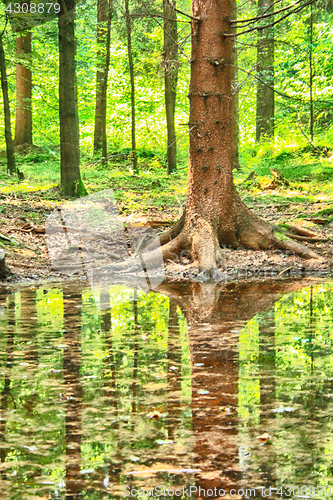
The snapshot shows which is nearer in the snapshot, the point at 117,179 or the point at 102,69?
the point at 117,179

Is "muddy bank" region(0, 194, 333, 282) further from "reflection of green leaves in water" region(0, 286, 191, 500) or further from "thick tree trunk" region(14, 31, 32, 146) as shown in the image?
"thick tree trunk" region(14, 31, 32, 146)

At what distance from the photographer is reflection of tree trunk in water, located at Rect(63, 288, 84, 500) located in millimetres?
2566

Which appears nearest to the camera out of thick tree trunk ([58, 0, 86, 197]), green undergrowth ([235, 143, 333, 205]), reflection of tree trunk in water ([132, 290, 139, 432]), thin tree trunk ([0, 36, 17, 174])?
reflection of tree trunk in water ([132, 290, 139, 432])

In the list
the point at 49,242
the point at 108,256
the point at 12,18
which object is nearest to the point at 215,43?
the point at 108,256

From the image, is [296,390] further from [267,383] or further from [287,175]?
[287,175]

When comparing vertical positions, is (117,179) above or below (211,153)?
above

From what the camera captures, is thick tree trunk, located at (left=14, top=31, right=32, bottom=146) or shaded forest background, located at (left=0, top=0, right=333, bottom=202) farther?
thick tree trunk, located at (left=14, top=31, right=32, bottom=146)

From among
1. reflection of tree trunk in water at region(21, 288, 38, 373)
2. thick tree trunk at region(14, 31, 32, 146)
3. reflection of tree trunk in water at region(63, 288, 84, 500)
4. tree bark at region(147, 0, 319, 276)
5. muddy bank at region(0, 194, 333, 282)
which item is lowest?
reflection of tree trunk in water at region(63, 288, 84, 500)

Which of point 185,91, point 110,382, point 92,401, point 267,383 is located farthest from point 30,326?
point 185,91

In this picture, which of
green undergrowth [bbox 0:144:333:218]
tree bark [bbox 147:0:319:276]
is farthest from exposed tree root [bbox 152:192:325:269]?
green undergrowth [bbox 0:144:333:218]

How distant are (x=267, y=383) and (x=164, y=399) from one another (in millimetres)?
774

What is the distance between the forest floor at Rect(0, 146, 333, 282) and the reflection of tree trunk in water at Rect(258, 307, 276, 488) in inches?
123

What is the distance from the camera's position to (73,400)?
11.7 ft

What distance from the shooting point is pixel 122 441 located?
9.67ft
